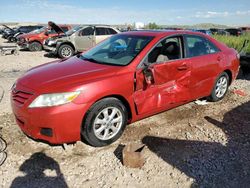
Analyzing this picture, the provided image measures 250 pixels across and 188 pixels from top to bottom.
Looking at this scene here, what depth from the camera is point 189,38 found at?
16.8 feet

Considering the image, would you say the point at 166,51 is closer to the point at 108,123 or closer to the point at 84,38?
the point at 108,123

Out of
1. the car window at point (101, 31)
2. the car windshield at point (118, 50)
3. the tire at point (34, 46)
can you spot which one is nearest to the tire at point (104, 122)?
the car windshield at point (118, 50)

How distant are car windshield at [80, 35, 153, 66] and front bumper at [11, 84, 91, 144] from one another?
3.79ft

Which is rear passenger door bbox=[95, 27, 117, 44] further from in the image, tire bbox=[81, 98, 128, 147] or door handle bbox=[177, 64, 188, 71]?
tire bbox=[81, 98, 128, 147]

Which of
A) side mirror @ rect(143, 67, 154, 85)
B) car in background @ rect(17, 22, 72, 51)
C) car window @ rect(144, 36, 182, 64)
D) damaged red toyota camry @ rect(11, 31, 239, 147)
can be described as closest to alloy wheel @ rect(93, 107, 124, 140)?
damaged red toyota camry @ rect(11, 31, 239, 147)

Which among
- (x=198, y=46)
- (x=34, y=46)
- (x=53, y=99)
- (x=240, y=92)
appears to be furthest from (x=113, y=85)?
(x=34, y=46)

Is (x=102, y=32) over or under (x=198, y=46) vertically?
under

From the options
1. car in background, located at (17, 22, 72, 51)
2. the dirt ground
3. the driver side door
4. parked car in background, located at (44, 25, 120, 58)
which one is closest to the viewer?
the dirt ground

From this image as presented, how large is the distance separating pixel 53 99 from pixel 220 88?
12.9 feet

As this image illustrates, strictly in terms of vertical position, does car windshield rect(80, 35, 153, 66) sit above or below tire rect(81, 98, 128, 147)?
above

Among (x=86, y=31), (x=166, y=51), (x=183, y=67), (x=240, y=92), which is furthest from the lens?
(x=86, y=31)

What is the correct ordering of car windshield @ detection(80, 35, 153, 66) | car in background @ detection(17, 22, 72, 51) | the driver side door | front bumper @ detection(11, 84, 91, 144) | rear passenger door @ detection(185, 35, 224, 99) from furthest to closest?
car in background @ detection(17, 22, 72, 51) → rear passenger door @ detection(185, 35, 224, 99) → car windshield @ detection(80, 35, 153, 66) → the driver side door → front bumper @ detection(11, 84, 91, 144)

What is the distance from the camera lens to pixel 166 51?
4719 mm

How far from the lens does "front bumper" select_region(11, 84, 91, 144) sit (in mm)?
3512
